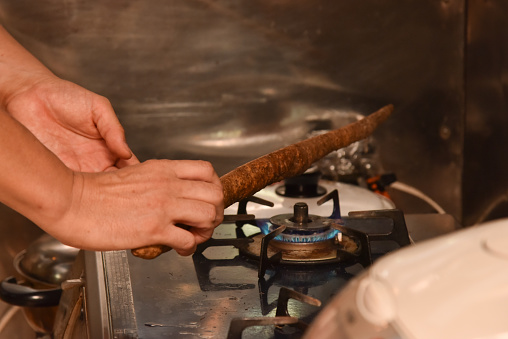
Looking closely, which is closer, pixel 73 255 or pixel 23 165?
pixel 23 165

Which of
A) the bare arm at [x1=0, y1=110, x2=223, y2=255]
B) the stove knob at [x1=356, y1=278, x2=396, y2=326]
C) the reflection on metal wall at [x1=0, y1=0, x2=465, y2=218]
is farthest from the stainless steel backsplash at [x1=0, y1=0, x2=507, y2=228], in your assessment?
the stove knob at [x1=356, y1=278, x2=396, y2=326]

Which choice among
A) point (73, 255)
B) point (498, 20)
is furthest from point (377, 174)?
point (73, 255)

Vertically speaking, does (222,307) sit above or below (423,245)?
below

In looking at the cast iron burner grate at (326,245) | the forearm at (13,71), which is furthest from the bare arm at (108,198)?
the forearm at (13,71)

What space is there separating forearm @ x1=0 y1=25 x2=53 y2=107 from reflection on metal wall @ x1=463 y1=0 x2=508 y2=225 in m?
0.98

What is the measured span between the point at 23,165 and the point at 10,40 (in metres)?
0.49

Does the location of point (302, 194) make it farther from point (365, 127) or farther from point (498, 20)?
point (498, 20)

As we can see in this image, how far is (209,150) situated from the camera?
1.56 meters

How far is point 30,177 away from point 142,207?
124 millimetres

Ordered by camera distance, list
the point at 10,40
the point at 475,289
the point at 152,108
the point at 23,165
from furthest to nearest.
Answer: the point at 152,108 → the point at 10,40 → the point at 23,165 → the point at 475,289

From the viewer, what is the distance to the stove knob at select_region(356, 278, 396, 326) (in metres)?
0.44

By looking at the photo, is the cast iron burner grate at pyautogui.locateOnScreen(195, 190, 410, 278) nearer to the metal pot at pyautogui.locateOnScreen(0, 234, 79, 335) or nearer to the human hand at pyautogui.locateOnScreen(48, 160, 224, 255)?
the human hand at pyautogui.locateOnScreen(48, 160, 224, 255)

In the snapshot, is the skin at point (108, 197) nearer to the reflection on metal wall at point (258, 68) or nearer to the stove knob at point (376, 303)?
the stove knob at point (376, 303)

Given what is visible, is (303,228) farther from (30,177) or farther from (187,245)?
(30,177)
